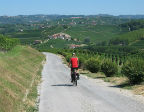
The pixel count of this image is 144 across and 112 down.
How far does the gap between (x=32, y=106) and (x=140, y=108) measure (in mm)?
3953

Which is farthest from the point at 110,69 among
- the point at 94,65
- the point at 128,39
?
the point at 128,39

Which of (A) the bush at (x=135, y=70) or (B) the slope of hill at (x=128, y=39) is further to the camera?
(B) the slope of hill at (x=128, y=39)

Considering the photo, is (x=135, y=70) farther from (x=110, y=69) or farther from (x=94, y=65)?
(x=94, y=65)

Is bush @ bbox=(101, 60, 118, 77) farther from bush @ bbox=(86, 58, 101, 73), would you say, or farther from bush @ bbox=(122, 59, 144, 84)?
bush @ bbox=(122, 59, 144, 84)

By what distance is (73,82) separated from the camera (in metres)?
19.6

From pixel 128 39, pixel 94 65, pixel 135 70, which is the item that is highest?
pixel 135 70

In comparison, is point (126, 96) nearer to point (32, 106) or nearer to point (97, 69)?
point (32, 106)

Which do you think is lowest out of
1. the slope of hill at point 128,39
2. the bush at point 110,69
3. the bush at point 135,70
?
the slope of hill at point 128,39

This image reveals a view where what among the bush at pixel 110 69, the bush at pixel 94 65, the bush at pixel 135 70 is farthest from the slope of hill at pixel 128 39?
the bush at pixel 135 70

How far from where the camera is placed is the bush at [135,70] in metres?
18.5

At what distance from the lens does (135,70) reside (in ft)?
61.4

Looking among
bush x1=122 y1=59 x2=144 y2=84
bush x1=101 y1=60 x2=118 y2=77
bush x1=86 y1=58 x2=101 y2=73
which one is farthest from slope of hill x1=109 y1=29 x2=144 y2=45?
bush x1=122 y1=59 x2=144 y2=84

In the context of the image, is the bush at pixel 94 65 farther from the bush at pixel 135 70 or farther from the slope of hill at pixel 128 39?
the slope of hill at pixel 128 39

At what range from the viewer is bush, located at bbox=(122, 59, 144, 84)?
730 inches
